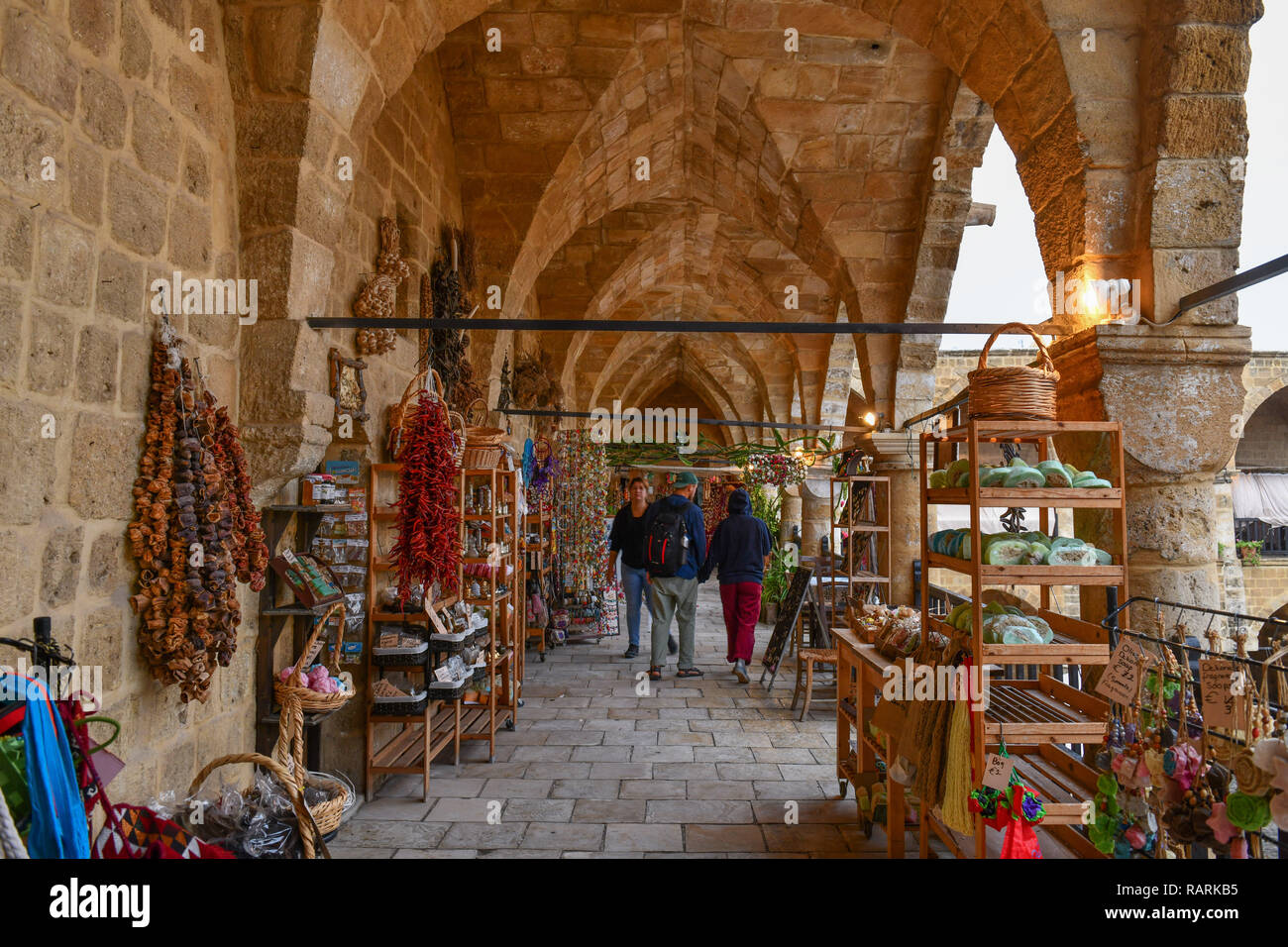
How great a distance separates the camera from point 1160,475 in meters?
2.64

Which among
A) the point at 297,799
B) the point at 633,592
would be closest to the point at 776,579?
the point at 633,592

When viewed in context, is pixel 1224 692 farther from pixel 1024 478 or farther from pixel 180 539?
pixel 180 539

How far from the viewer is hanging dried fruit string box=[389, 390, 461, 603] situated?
326cm

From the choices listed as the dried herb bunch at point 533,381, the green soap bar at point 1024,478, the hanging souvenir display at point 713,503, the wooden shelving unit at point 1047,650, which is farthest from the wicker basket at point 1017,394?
the hanging souvenir display at point 713,503

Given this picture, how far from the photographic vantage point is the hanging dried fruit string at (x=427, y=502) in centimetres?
326

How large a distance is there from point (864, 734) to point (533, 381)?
15.5 ft

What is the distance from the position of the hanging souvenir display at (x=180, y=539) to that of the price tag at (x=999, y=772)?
2.25m

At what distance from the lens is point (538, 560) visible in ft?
21.7

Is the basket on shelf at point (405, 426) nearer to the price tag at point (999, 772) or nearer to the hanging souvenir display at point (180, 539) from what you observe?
the hanging souvenir display at point (180, 539)

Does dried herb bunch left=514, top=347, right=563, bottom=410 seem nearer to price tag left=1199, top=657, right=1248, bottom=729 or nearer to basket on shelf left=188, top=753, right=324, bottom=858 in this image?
basket on shelf left=188, top=753, right=324, bottom=858

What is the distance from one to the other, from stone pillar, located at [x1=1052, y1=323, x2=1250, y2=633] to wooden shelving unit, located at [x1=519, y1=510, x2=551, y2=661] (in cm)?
442

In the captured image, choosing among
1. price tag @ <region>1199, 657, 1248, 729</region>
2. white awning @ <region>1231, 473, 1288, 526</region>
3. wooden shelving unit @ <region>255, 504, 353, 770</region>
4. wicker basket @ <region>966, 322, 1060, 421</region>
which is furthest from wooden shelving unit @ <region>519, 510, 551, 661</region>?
white awning @ <region>1231, 473, 1288, 526</region>

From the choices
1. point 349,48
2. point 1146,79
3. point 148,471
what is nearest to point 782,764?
point 148,471
